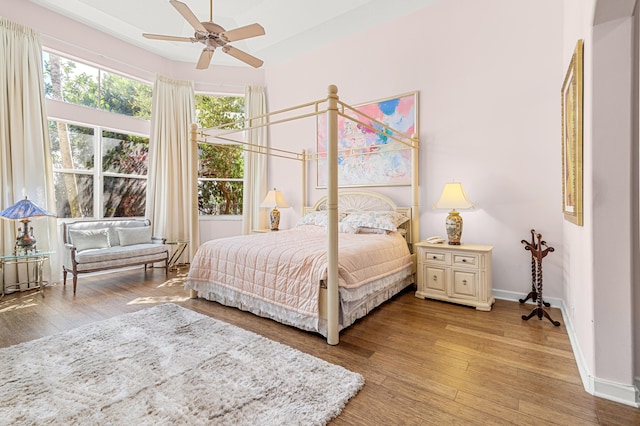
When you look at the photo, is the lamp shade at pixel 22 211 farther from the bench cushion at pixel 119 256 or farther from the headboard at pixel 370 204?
the headboard at pixel 370 204

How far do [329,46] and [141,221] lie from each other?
4316mm

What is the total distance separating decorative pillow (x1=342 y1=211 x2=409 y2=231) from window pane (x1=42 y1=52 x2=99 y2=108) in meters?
4.48

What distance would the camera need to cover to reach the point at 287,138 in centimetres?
557

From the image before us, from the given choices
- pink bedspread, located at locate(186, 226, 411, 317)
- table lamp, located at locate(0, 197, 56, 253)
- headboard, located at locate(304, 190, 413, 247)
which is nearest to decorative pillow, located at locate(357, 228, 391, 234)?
pink bedspread, located at locate(186, 226, 411, 317)

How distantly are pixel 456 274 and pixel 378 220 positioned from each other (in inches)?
43.0

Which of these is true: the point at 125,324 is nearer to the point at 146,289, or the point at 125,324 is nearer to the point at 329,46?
the point at 146,289

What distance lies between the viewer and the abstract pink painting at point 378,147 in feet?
13.7

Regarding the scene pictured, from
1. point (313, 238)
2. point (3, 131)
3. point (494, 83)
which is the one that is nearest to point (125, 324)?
point (313, 238)

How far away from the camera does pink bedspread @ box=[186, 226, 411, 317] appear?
2561 millimetres

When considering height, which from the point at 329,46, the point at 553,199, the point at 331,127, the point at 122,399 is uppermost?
the point at 329,46

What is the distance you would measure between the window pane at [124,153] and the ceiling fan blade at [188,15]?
324 centimetres

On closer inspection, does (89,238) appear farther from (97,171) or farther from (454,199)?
(454,199)

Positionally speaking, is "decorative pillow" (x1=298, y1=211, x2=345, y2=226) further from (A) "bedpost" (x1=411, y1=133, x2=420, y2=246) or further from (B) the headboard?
(A) "bedpost" (x1=411, y1=133, x2=420, y2=246)

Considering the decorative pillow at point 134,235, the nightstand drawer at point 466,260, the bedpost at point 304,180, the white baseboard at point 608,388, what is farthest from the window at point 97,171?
the white baseboard at point 608,388
